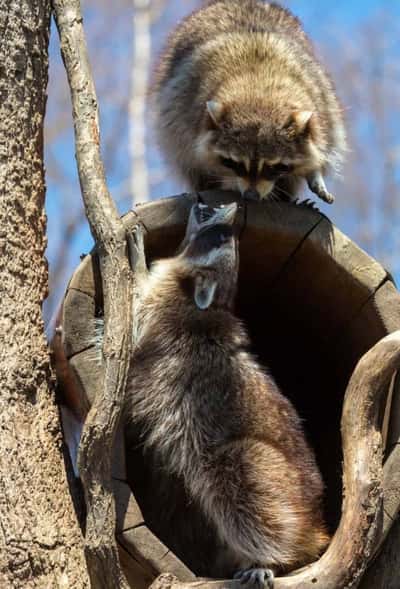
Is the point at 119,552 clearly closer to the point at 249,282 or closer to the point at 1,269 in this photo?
the point at 1,269

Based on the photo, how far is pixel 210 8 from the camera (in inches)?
221

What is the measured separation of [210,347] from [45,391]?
1.98ft

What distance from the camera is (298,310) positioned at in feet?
14.3

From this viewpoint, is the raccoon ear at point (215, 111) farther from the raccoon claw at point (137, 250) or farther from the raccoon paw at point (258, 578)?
the raccoon paw at point (258, 578)

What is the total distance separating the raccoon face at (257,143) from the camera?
→ 4559mm

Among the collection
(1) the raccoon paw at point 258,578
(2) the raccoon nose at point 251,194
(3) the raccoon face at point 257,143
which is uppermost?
(3) the raccoon face at point 257,143

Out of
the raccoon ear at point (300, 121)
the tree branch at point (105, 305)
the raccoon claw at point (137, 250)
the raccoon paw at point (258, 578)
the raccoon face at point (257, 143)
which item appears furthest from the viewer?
the raccoon ear at point (300, 121)

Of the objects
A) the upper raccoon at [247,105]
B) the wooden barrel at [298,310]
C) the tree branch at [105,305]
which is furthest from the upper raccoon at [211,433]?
the upper raccoon at [247,105]

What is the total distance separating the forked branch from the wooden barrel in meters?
0.10

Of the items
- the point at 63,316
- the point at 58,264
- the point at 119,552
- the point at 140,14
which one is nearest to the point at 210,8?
the point at 63,316

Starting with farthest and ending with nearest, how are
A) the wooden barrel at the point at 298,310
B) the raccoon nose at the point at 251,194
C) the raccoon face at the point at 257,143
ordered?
the raccoon face at the point at 257,143 → the raccoon nose at the point at 251,194 → the wooden barrel at the point at 298,310

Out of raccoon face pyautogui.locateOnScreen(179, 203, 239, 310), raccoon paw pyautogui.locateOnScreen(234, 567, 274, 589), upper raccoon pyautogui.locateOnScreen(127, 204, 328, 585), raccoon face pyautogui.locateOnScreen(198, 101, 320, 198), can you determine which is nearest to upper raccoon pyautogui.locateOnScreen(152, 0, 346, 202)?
raccoon face pyautogui.locateOnScreen(198, 101, 320, 198)

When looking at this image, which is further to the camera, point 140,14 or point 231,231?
point 140,14

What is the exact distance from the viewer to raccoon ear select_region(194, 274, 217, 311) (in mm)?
3738
